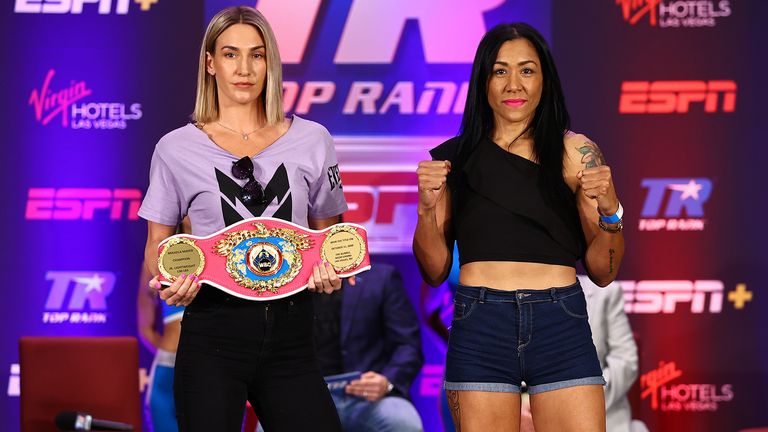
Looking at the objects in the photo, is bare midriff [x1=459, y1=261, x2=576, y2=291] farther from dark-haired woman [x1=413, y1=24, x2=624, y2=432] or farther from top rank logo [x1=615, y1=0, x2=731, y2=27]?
top rank logo [x1=615, y1=0, x2=731, y2=27]

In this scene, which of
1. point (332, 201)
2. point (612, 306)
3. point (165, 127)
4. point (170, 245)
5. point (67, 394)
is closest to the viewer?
point (170, 245)

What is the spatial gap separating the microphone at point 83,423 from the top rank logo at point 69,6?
8.44ft

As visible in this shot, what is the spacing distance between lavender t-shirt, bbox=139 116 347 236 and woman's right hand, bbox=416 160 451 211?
288 millimetres

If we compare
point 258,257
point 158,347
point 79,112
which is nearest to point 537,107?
point 258,257

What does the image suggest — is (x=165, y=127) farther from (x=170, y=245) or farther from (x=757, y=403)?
(x=757, y=403)

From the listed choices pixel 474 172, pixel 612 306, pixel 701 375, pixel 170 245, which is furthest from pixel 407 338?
pixel 170 245

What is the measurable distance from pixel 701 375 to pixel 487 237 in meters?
2.94

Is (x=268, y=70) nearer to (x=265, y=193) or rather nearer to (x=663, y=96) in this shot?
(x=265, y=193)

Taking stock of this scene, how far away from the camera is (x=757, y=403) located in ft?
18.0

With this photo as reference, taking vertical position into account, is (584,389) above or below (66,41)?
below

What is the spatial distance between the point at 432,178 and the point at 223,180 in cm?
62

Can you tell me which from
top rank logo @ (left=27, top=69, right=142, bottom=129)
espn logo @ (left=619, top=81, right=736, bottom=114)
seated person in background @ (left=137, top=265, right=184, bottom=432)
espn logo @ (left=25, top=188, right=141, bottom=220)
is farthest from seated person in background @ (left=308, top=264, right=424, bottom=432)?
espn logo @ (left=619, top=81, right=736, bottom=114)

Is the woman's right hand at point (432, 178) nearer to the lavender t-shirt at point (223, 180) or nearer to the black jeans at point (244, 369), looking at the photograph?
the lavender t-shirt at point (223, 180)

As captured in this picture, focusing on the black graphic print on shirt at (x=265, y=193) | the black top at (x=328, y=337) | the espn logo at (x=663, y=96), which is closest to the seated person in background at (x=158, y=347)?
the black top at (x=328, y=337)
